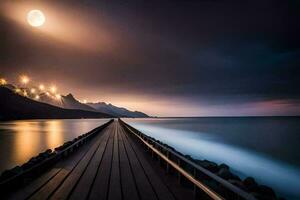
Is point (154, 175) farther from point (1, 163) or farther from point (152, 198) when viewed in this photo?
point (1, 163)

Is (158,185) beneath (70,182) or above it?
above

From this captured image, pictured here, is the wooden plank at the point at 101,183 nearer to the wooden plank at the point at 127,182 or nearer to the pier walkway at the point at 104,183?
the pier walkway at the point at 104,183

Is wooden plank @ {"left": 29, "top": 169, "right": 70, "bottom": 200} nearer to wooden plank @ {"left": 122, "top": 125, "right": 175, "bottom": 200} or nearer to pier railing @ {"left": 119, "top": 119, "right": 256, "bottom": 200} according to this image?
wooden plank @ {"left": 122, "top": 125, "right": 175, "bottom": 200}

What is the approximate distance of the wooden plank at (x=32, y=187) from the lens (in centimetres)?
634

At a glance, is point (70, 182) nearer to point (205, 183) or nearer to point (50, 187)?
point (50, 187)

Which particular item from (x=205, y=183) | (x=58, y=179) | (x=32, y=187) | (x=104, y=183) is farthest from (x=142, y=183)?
(x=32, y=187)

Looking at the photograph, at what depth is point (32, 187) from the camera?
23.7 feet

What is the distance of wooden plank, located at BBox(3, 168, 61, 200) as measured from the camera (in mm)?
6336

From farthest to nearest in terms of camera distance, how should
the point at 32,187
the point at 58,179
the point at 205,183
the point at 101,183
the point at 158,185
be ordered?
the point at 58,179, the point at 205,183, the point at 101,183, the point at 158,185, the point at 32,187

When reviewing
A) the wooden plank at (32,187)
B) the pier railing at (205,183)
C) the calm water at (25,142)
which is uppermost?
the pier railing at (205,183)

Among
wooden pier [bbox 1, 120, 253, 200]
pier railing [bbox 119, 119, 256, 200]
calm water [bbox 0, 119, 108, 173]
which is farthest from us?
calm water [bbox 0, 119, 108, 173]

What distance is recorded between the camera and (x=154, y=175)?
8867 millimetres

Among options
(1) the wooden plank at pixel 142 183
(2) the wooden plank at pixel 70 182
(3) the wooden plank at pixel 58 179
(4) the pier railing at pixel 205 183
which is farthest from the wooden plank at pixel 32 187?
(4) the pier railing at pixel 205 183

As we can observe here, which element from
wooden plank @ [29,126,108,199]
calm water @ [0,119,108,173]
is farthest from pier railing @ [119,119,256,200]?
calm water @ [0,119,108,173]
